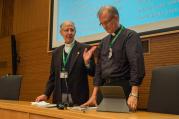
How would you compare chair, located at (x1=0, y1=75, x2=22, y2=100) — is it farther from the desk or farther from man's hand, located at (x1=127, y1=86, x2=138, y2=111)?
man's hand, located at (x1=127, y1=86, x2=138, y2=111)

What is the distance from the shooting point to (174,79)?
2.16 meters

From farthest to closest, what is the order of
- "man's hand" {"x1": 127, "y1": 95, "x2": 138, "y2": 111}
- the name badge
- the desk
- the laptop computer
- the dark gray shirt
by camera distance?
1. the name badge
2. the dark gray shirt
3. "man's hand" {"x1": 127, "y1": 95, "x2": 138, "y2": 111}
4. the laptop computer
5. the desk

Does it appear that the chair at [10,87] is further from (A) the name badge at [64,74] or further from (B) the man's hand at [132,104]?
(B) the man's hand at [132,104]

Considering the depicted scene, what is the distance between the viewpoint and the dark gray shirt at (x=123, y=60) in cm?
203

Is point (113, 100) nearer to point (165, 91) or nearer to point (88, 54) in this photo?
point (165, 91)

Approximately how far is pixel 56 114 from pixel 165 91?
0.88 m

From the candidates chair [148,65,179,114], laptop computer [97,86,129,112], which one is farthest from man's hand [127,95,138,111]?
chair [148,65,179,114]

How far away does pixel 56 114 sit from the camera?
1746 mm

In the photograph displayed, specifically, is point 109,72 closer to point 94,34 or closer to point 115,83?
point 115,83

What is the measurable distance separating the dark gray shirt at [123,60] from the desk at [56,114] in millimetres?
317

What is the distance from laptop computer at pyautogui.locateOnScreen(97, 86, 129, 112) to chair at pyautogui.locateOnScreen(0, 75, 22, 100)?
63.6 inches

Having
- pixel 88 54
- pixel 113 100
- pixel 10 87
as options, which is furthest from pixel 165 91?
pixel 10 87

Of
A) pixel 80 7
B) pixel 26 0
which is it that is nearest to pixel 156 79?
pixel 80 7

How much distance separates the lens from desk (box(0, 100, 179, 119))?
152 centimetres
